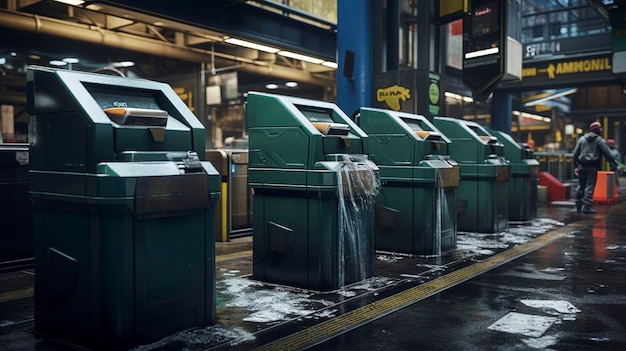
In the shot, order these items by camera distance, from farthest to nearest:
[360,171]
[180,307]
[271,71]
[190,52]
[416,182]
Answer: [271,71]
[190,52]
[416,182]
[360,171]
[180,307]

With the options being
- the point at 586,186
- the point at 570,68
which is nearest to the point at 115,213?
the point at 586,186

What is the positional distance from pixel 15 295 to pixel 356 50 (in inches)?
263

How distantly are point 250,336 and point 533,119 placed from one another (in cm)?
3260

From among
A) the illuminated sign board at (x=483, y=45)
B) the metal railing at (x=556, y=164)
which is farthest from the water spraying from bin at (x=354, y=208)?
the metal railing at (x=556, y=164)

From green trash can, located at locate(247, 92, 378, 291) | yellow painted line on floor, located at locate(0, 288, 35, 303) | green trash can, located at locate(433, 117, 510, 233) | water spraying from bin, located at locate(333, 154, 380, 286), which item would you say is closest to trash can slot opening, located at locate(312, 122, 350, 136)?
green trash can, located at locate(247, 92, 378, 291)

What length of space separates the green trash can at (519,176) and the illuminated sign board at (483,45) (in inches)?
42.7

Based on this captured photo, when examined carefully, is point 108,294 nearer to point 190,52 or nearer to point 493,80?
point 493,80

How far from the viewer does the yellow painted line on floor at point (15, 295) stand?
15.4ft

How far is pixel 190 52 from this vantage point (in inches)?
533

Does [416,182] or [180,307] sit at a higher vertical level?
[416,182]

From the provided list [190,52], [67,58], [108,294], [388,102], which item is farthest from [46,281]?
[67,58]

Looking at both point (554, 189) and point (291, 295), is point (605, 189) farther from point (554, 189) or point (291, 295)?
point (291, 295)

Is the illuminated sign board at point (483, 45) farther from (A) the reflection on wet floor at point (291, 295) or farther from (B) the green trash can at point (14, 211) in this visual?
(B) the green trash can at point (14, 211)

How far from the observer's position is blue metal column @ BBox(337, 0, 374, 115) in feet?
31.2
